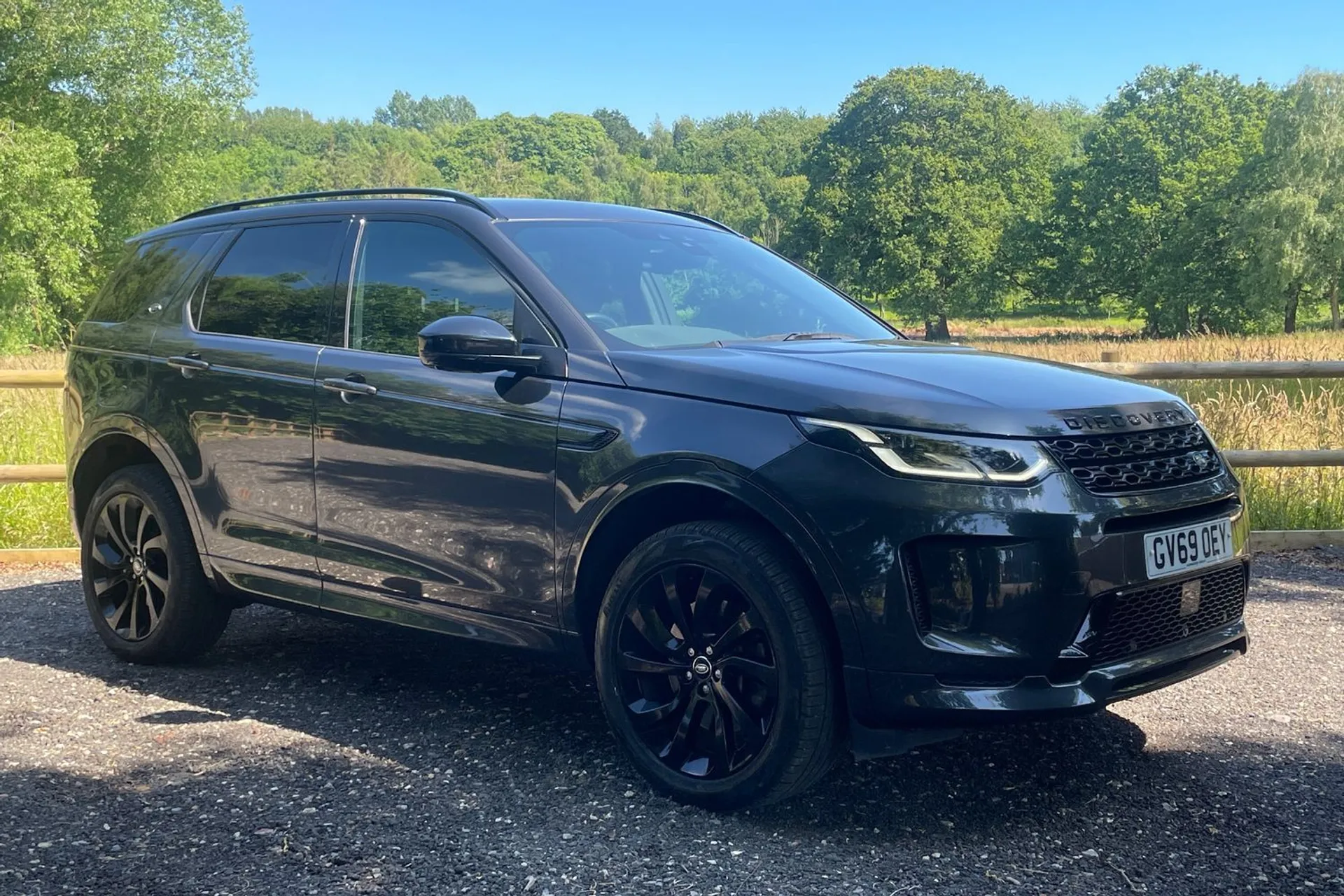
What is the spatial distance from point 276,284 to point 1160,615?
3.43m

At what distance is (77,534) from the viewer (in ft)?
18.6

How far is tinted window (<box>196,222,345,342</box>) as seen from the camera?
4.77 meters

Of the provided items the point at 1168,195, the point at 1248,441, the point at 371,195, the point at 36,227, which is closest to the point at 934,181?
the point at 1168,195

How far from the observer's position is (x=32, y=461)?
904cm

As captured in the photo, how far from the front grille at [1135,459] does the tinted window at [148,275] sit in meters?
3.74

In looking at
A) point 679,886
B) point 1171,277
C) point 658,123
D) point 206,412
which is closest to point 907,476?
point 679,886

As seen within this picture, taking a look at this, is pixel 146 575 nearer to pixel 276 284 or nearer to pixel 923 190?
pixel 276 284

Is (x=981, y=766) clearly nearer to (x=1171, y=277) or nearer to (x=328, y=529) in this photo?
(x=328, y=529)

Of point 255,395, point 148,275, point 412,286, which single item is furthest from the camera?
point 148,275

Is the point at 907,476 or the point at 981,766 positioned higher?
the point at 907,476

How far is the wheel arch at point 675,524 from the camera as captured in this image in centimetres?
334

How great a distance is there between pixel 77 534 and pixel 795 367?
369 cm

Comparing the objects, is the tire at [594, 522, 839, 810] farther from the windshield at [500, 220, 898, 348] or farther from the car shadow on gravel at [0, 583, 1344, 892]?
the windshield at [500, 220, 898, 348]

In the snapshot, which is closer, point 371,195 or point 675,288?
point 675,288
